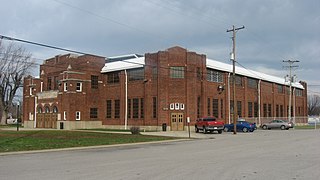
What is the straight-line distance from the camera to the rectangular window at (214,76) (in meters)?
54.1

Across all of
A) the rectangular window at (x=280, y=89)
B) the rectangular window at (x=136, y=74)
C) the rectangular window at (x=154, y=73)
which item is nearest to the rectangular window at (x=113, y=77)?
the rectangular window at (x=136, y=74)

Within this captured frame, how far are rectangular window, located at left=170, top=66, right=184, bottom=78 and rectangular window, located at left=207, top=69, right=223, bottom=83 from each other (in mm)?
6346

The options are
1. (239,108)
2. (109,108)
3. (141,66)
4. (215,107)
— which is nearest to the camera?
(141,66)

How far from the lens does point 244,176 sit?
1084cm

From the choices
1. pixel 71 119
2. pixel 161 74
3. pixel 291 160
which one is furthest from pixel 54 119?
pixel 291 160

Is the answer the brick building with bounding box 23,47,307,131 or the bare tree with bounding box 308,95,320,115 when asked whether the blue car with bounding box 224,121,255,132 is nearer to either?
the brick building with bounding box 23,47,307,131

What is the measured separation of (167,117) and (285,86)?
41.9m

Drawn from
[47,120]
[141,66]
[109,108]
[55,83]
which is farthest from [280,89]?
[47,120]

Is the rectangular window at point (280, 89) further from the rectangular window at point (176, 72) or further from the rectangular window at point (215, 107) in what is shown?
the rectangular window at point (176, 72)

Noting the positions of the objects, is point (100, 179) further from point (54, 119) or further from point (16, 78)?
point (16, 78)

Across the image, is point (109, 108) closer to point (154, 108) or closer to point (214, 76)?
point (154, 108)

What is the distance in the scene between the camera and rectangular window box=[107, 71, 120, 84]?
5462cm

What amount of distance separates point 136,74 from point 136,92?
2528mm

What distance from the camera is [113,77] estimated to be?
55.4 m
